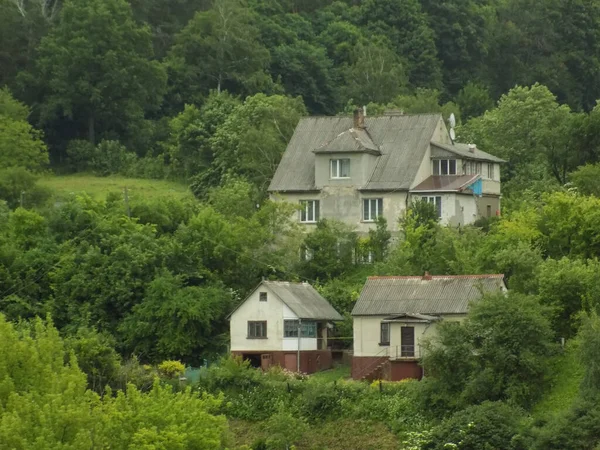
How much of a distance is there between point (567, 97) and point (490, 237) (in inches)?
1716

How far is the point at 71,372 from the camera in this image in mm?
55750

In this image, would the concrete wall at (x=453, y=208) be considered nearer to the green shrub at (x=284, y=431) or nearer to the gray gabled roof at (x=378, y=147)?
the gray gabled roof at (x=378, y=147)

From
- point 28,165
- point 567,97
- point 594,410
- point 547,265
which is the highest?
point 567,97

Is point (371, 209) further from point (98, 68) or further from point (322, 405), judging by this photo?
point (98, 68)

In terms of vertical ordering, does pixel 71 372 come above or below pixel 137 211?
below

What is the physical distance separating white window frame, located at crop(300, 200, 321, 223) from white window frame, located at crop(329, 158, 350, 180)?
4.53 feet

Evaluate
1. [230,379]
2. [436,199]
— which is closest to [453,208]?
[436,199]

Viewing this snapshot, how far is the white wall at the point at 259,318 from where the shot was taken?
67562mm

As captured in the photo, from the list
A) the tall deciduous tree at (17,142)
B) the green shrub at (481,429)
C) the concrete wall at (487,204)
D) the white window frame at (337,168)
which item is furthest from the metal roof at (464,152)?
the green shrub at (481,429)

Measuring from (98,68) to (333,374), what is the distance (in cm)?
3827

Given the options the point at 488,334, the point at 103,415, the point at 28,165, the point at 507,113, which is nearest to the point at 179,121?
the point at 28,165

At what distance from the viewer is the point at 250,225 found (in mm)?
74625

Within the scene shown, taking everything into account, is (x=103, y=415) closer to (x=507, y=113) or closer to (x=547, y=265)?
(x=547, y=265)

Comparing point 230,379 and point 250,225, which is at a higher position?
point 250,225
